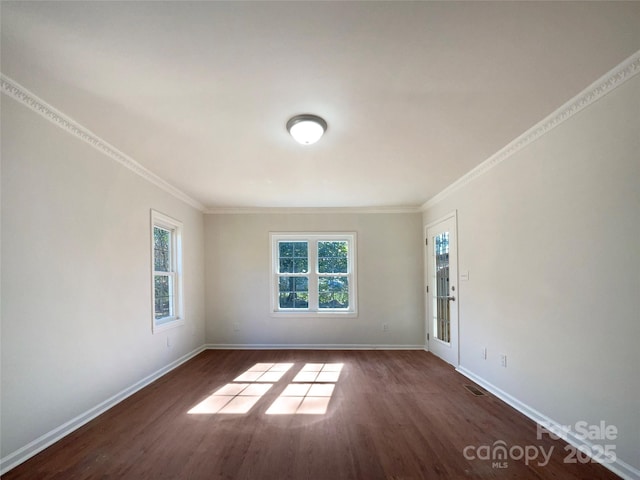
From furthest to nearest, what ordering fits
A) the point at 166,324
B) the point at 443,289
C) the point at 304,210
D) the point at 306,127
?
the point at 304,210 < the point at 443,289 < the point at 166,324 < the point at 306,127

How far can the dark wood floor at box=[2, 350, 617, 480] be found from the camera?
6.68ft

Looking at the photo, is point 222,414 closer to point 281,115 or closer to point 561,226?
point 281,115

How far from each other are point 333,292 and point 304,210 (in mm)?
1502

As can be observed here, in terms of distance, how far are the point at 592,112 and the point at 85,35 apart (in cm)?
300

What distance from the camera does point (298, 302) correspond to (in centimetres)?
554

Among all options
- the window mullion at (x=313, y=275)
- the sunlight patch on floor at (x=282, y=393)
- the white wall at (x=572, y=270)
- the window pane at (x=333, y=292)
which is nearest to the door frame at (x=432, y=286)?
the white wall at (x=572, y=270)

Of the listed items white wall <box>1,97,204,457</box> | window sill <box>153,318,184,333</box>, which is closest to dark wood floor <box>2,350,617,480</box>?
white wall <box>1,97,204,457</box>

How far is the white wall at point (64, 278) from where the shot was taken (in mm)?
2047

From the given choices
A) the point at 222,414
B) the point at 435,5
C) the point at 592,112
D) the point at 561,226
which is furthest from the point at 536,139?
the point at 222,414

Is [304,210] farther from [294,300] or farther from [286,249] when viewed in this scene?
[294,300]

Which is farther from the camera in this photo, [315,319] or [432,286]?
[315,319]

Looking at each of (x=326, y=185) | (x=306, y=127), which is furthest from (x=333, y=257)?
(x=306, y=127)

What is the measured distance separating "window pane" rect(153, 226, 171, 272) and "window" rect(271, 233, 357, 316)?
1675 millimetres

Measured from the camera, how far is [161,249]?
4.29 m
